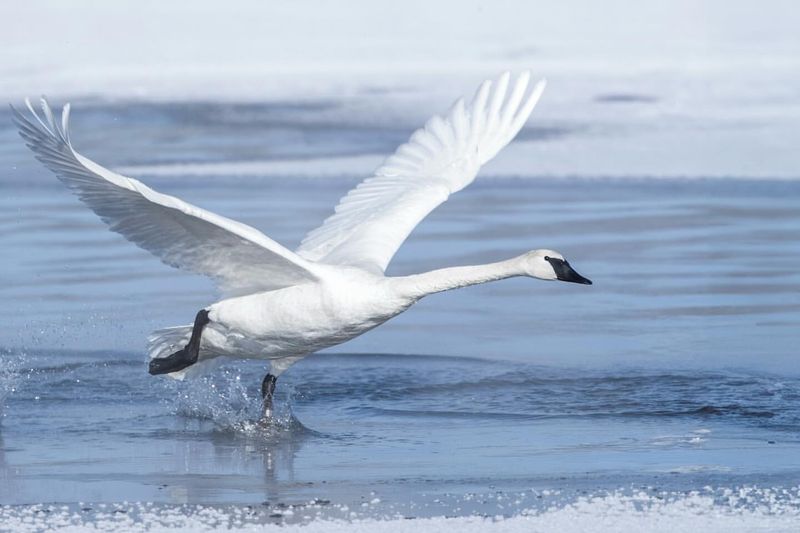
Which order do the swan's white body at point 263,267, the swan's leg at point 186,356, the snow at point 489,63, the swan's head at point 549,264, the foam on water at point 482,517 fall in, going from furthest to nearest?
the snow at point 489,63 < the swan's leg at point 186,356 < the swan's head at point 549,264 < the swan's white body at point 263,267 < the foam on water at point 482,517

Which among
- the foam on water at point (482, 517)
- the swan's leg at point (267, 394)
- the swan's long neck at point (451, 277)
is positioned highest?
the swan's long neck at point (451, 277)

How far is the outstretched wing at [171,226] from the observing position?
6.81m

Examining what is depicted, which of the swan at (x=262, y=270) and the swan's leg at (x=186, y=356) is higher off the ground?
the swan at (x=262, y=270)

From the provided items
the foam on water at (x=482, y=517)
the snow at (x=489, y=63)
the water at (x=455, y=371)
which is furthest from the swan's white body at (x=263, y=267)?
the snow at (x=489, y=63)

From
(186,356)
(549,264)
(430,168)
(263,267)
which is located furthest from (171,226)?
(430,168)

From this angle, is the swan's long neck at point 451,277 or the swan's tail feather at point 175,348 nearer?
the swan's long neck at point 451,277

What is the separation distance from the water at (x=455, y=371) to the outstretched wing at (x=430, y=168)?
0.74 m

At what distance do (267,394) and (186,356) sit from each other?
43cm

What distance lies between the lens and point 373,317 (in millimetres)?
7219

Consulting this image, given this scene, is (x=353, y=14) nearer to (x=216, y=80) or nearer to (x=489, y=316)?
(x=216, y=80)

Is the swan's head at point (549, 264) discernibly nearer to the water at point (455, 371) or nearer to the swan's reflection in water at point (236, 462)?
the water at point (455, 371)

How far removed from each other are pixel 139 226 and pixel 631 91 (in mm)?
11386

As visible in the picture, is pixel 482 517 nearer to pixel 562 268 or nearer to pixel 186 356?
pixel 562 268

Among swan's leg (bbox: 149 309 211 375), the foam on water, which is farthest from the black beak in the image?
swan's leg (bbox: 149 309 211 375)
